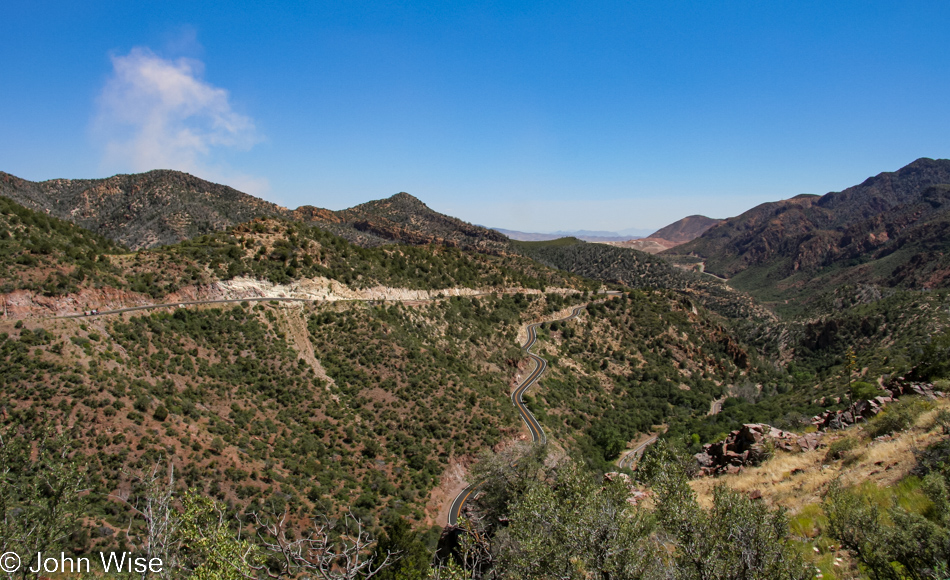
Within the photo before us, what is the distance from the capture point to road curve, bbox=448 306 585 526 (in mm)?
31219

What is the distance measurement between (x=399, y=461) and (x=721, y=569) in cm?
2707

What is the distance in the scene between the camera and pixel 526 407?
46625 millimetres

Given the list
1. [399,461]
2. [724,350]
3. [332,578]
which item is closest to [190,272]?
[399,461]

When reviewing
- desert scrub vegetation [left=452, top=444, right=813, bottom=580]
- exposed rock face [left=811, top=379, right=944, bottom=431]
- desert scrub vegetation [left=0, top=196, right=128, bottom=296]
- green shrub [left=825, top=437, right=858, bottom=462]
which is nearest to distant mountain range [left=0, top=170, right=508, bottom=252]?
desert scrub vegetation [left=0, top=196, right=128, bottom=296]

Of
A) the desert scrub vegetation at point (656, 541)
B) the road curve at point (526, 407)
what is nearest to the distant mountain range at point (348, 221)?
the road curve at point (526, 407)

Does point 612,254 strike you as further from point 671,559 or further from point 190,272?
point 671,559

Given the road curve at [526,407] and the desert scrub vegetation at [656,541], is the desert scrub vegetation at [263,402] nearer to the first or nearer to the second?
the road curve at [526,407]

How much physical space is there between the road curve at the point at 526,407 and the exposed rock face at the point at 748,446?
456 inches

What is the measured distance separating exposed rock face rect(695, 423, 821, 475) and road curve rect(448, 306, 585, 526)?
11.6 metres

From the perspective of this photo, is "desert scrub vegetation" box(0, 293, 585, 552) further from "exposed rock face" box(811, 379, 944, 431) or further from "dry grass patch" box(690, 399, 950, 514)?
"exposed rock face" box(811, 379, 944, 431)

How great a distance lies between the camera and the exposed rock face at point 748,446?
77.9ft

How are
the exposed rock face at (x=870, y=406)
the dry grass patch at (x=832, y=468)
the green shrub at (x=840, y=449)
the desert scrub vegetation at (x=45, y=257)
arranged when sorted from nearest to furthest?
the dry grass patch at (x=832, y=468) < the green shrub at (x=840, y=449) < the exposed rock face at (x=870, y=406) < the desert scrub vegetation at (x=45, y=257)

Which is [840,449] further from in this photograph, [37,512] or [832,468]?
[37,512]

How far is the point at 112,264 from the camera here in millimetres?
37219
